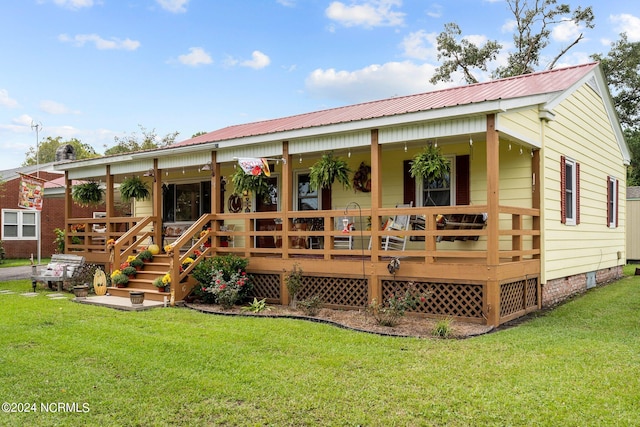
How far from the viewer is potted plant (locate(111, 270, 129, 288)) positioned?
10.7m

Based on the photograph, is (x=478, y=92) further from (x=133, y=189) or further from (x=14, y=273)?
(x=14, y=273)

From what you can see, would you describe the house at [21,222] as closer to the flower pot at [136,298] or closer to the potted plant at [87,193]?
the potted plant at [87,193]

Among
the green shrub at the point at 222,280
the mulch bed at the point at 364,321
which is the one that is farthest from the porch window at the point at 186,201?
the mulch bed at the point at 364,321

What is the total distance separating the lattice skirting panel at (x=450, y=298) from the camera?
26.0 ft

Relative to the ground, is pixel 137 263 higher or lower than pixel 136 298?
higher

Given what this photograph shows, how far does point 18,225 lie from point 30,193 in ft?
38.0

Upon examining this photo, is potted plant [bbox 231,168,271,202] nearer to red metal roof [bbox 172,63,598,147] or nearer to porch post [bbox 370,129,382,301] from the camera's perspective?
red metal roof [bbox 172,63,598,147]

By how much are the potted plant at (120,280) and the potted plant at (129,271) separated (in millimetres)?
74

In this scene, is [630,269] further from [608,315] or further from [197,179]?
[197,179]

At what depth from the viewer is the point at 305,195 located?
12.4 metres

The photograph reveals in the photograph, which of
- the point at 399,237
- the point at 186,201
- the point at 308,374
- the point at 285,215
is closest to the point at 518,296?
the point at 399,237

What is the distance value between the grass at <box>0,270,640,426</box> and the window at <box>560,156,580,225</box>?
132 inches

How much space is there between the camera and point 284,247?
988 cm

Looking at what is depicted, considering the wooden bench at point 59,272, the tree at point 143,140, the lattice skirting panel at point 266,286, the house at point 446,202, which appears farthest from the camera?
the tree at point 143,140
